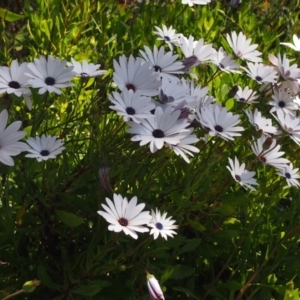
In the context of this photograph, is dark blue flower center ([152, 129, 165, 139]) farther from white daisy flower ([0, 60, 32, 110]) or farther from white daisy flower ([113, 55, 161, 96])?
white daisy flower ([0, 60, 32, 110])

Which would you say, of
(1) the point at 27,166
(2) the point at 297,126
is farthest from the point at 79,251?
(2) the point at 297,126

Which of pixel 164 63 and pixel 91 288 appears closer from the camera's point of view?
pixel 91 288

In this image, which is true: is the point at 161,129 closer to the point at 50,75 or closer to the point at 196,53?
→ the point at 50,75

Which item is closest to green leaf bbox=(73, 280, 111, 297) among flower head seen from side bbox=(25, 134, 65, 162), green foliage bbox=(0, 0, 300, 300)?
green foliage bbox=(0, 0, 300, 300)

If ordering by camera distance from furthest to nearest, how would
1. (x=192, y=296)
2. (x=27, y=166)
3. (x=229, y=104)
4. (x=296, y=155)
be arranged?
(x=229, y=104) → (x=296, y=155) → (x=192, y=296) → (x=27, y=166)

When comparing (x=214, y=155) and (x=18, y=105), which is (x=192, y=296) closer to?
(x=214, y=155)

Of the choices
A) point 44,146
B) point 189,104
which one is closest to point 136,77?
point 189,104
